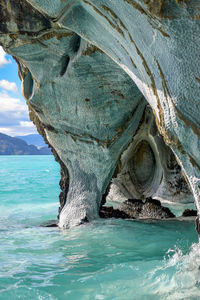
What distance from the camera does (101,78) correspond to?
452 cm

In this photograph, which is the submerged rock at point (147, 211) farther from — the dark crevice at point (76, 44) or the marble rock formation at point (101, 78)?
the dark crevice at point (76, 44)

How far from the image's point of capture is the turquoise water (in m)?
2.44

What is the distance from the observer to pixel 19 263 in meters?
3.29

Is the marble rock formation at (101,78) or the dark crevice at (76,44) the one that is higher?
the dark crevice at (76,44)

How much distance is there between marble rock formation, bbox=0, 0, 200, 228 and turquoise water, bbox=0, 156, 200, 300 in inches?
25.2

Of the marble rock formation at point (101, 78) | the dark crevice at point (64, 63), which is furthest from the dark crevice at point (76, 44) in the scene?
the dark crevice at point (64, 63)

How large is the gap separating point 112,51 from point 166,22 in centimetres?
113

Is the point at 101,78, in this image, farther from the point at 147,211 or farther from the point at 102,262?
the point at 147,211

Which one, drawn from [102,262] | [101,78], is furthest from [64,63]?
[102,262]

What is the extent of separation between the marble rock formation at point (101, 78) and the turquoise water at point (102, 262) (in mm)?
640

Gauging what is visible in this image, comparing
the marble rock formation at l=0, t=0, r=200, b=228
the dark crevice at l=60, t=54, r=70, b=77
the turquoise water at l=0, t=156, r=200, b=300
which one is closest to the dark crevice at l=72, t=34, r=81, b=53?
the marble rock formation at l=0, t=0, r=200, b=228

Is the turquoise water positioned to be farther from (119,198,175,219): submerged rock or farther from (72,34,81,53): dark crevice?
(72,34,81,53): dark crevice

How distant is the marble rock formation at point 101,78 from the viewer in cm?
202

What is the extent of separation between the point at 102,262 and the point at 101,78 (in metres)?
2.55
